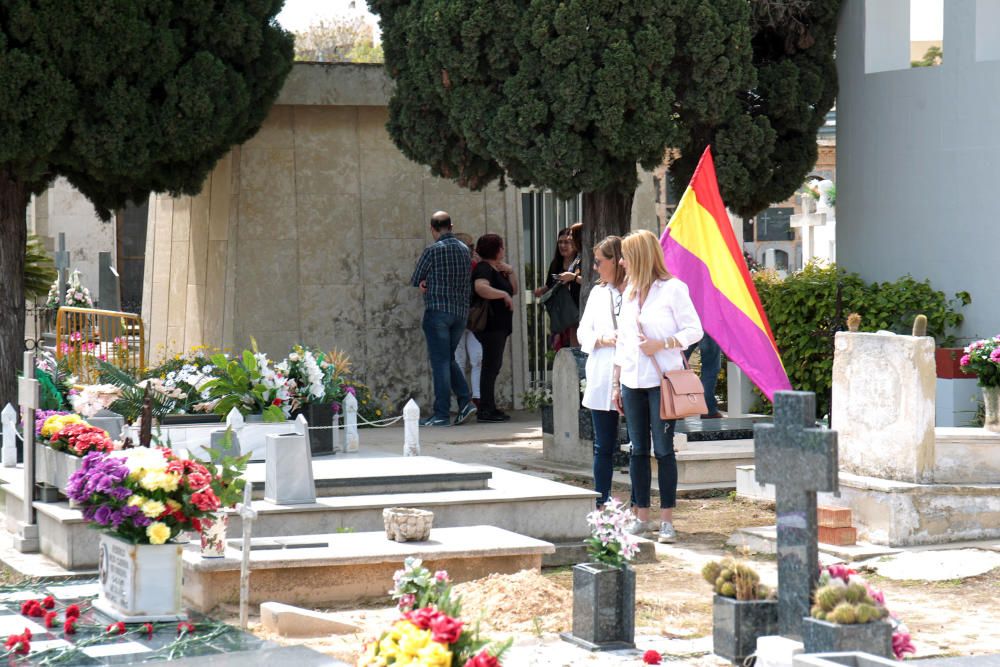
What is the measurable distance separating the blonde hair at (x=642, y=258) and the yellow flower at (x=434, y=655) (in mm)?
4321

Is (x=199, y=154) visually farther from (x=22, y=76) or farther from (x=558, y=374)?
(x=558, y=374)

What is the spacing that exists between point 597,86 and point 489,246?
243 centimetres

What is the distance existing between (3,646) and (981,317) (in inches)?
337

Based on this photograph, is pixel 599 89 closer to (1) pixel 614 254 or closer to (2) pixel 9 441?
(1) pixel 614 254

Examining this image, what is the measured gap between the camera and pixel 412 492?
26.9ft

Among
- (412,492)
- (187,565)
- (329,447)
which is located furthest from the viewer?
(329,447)

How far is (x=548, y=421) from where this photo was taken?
1139cm

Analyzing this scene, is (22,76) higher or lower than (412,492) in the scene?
higher

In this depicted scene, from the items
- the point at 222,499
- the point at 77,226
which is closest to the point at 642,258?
the point at 222,499

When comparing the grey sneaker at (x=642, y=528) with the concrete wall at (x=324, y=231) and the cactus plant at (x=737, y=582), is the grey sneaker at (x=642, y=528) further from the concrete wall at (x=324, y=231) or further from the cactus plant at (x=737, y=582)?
the concrete wall at (x=324, y=231)

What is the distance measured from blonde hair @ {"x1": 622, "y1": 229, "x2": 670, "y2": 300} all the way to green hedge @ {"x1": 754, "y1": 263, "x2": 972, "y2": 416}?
13.4ft

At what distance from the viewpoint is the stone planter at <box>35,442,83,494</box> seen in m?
7.56

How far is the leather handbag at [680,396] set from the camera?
26.4ft

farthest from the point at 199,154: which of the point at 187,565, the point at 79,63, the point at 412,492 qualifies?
the point at 187,565
